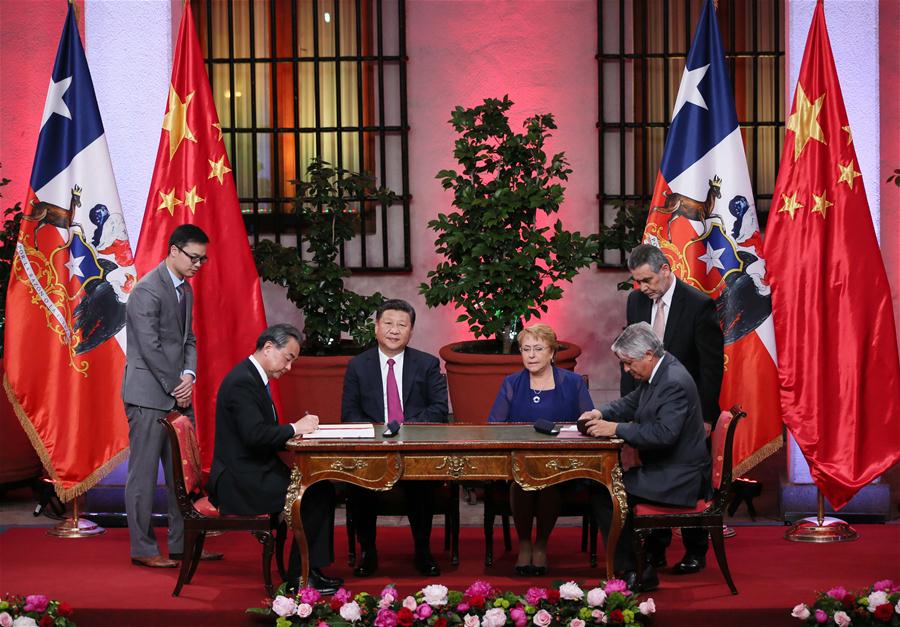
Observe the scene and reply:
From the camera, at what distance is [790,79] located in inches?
250

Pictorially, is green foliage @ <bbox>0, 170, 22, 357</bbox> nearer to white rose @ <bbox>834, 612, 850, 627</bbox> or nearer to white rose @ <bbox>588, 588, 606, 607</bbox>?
white rose @ <bbox>588, 588, 606, 607</bbox>

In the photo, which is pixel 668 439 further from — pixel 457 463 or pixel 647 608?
pixel 457 463

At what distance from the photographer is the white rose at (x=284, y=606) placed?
453 cm

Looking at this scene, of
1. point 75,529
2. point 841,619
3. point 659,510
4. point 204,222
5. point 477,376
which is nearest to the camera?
point 841,619

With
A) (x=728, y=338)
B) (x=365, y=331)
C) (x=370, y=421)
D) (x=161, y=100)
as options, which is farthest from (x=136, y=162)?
(x=728, y=338)

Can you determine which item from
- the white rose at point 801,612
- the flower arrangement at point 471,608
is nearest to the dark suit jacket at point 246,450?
the flower arrangement at point 471,608

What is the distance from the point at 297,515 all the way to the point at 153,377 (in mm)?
1184

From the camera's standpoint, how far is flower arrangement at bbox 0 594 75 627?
453cm

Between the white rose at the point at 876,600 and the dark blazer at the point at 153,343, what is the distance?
3.07 meters

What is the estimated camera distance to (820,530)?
599cm

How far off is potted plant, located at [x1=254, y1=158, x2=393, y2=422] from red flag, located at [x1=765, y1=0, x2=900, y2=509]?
2371 mm

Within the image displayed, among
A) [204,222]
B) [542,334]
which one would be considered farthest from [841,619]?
[204,222]

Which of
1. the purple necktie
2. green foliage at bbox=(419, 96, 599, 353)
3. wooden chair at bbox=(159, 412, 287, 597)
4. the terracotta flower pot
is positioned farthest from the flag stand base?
green foliage at bbox=(419, 96, 599, 353)

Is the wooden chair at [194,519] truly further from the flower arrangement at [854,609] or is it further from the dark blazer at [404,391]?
the flower arrangement at [854,609]
